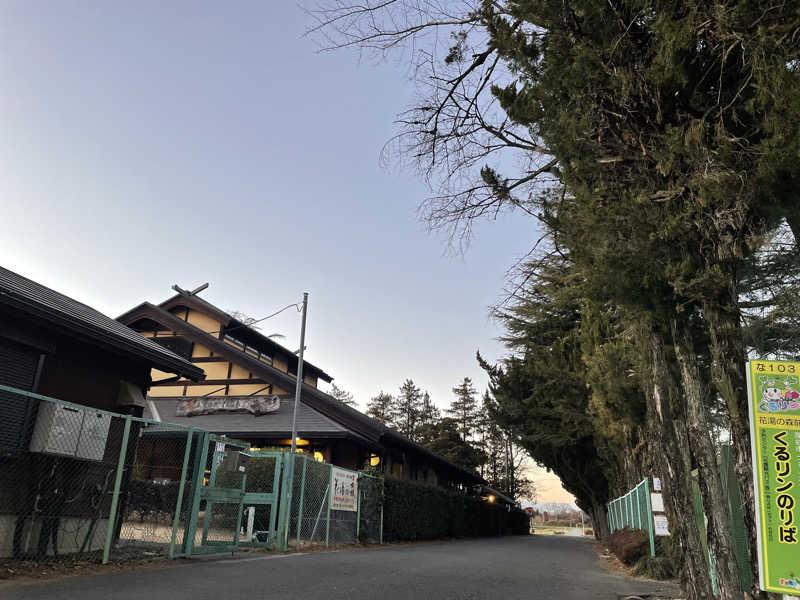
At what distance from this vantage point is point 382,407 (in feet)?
246

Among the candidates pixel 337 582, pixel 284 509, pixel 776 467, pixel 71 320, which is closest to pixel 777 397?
pixel 776 467

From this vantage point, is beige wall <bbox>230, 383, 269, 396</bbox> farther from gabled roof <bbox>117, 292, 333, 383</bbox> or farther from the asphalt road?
the asphalt road

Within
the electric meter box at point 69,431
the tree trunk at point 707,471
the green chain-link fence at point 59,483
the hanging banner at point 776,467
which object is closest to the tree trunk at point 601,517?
the tree trunk at point 707,471

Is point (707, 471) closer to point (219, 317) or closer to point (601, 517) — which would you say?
point (219, 317)

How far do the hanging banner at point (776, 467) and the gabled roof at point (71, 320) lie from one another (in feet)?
27.4

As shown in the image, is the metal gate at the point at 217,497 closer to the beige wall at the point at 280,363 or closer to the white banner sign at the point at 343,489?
the white banner sign at the point at 343,489

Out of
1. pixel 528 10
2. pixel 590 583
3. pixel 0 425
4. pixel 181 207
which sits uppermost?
pixel 181 207

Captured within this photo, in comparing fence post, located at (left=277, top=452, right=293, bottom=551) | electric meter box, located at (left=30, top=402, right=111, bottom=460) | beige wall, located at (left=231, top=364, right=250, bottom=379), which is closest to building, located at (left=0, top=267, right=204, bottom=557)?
electric meter box, located at (left=30, top=402, right=111, bottom=460)

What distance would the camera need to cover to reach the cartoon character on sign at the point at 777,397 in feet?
12.6

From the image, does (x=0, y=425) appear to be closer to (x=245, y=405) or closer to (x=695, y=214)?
(x=695, y=214)

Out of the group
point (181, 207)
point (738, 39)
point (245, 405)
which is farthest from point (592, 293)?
point (245, 405)

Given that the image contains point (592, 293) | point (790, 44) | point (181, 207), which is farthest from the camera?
point (181, 207)

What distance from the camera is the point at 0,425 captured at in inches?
286

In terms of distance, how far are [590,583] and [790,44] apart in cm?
811
